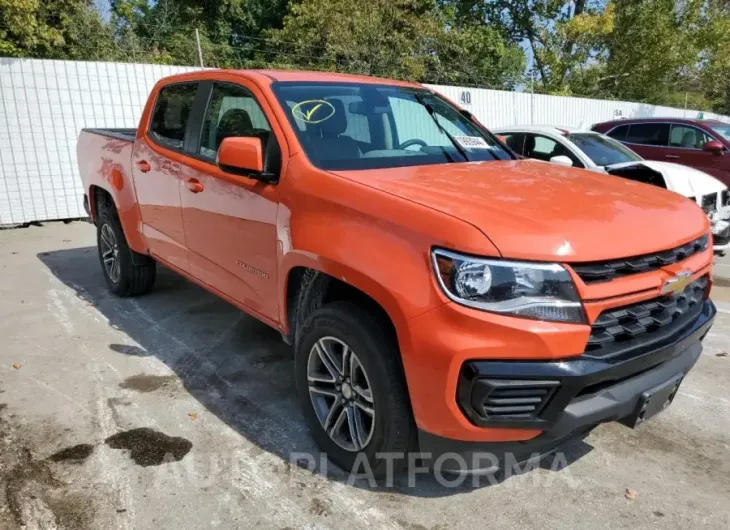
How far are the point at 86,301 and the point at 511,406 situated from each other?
4.55 metres

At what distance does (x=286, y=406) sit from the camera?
3.59 metres

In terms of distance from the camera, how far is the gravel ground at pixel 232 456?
2631 mm

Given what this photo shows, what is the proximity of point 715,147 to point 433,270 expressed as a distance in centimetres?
962

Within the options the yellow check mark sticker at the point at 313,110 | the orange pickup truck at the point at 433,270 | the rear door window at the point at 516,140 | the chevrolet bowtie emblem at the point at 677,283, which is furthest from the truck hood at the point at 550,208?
the rear door window at the point at 516,140

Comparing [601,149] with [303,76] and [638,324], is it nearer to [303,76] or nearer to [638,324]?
[303,76]

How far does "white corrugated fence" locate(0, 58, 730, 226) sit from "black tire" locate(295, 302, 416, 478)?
7716 mm

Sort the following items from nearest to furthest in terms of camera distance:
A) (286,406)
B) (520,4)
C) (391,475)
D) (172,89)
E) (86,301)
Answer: (391,475)
(286,406)
(172,89)
(86,301)
(520,4)

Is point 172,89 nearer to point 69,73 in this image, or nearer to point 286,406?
point 286,406

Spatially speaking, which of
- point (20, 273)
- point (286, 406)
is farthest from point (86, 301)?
point (286, 406)

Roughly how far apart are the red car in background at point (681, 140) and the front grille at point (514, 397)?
375 inches

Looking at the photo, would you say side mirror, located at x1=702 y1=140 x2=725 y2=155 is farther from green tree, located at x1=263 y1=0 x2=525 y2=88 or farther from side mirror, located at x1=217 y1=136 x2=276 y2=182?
green tree, located at x1=263 y1=0 x2=525 y2=88

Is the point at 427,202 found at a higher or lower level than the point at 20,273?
higher

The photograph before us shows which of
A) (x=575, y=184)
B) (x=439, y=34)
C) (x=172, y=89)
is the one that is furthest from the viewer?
(x=439, y=34)

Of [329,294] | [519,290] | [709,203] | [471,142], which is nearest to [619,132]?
[709,203]
